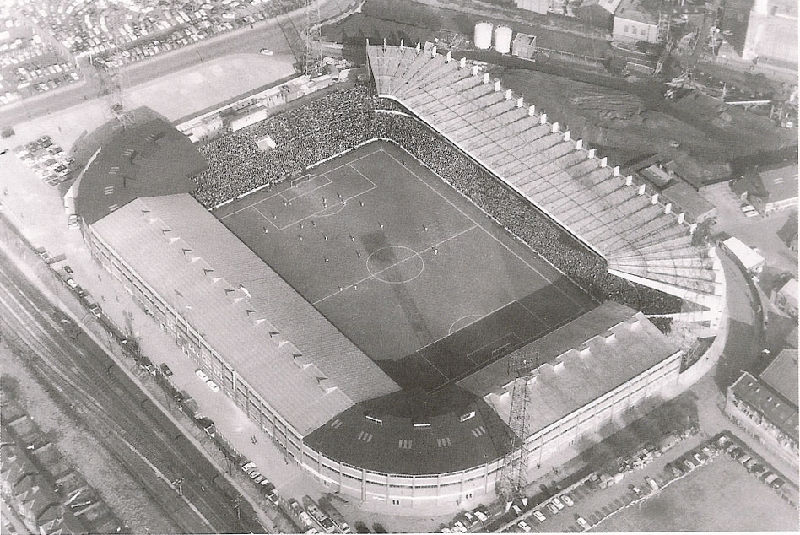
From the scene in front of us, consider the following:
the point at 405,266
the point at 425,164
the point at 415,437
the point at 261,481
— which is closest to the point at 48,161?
the point at 425,164

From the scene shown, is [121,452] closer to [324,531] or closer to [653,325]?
[324,531]

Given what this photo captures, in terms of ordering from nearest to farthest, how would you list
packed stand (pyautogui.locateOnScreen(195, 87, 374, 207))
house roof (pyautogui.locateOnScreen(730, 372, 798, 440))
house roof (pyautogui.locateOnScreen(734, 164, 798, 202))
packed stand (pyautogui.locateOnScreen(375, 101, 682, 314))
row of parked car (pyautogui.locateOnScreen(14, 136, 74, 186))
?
house roof (pyautogui.locateOnScreen(730, 372, 798, 440)) → packed stand (pyautogui.locateOnScreen(375, 101, 682, 314)) → house roof (pyautogui.locateOnScreen(734, 164, 798, 202)) → packed stand (pyautogui.locateOnScreen(195, 87, 374, 207)) → row of parked car (pyautogui.locateOnScreen(14, 136, 74, 186))

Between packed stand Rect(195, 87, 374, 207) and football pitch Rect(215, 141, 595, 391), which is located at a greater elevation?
packed stand Rect(195, 87, 374, 207)

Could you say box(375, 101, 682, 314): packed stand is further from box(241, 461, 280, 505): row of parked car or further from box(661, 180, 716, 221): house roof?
box(241, 461, 280, 505): row of parked car

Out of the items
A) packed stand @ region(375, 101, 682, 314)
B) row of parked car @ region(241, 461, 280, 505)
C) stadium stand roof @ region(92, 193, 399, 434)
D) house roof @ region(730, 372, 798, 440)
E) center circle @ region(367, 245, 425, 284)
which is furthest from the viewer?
center circle @ region(367, 245, 425, 284)

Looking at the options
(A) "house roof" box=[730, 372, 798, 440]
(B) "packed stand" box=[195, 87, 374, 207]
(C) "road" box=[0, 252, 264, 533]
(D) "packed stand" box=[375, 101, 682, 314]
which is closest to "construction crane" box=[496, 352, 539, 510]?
(D) "packed stand" box=[375, 101, 682, 314]
